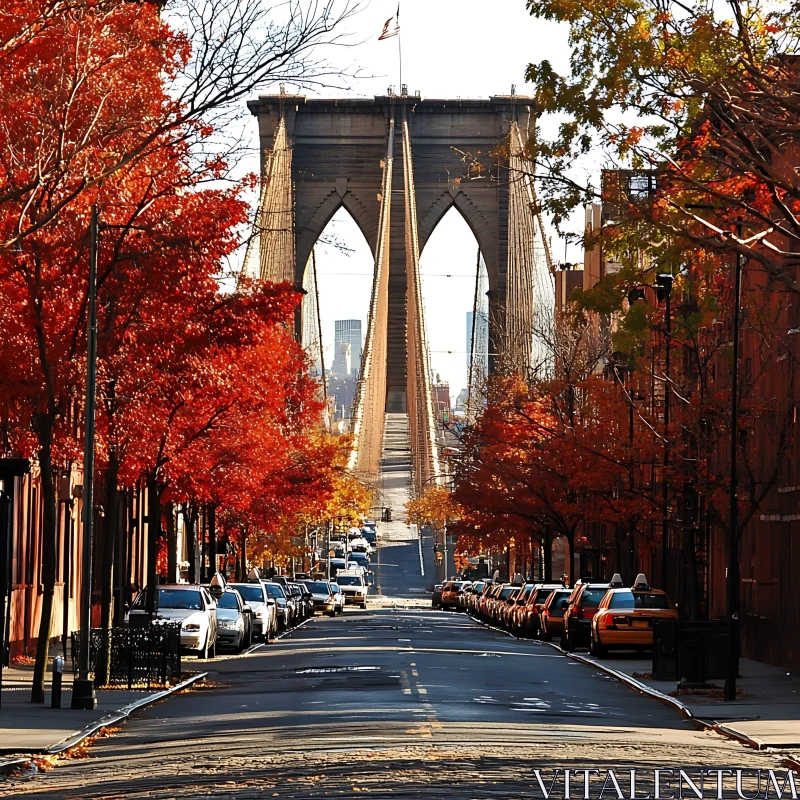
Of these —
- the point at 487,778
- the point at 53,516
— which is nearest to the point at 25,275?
the point at 53,516

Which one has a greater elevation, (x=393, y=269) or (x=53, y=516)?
(x=393, y=269)

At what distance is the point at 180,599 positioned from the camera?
38.8m

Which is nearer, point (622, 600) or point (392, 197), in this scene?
point (622, 600)

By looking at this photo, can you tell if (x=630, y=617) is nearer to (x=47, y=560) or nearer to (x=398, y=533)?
(x=47, y=560)

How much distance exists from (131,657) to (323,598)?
51483mm

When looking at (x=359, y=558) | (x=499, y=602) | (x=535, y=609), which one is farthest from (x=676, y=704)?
(x=359, y=558)

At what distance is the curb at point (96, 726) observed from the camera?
17.2 metres

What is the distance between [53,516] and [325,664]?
379 inches

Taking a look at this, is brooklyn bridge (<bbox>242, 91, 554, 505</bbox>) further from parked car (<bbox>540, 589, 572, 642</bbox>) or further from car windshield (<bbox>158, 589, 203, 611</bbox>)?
car windshield (<bbox>158, 589, 203, 611</bbox>)

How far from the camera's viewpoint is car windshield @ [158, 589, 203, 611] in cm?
3850

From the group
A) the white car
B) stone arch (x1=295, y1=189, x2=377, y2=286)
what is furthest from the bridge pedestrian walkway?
the white car

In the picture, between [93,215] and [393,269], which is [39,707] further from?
[393,269]

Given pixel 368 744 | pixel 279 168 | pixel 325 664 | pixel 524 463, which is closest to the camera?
pixel 368 744

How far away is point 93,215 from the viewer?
24.3 m
